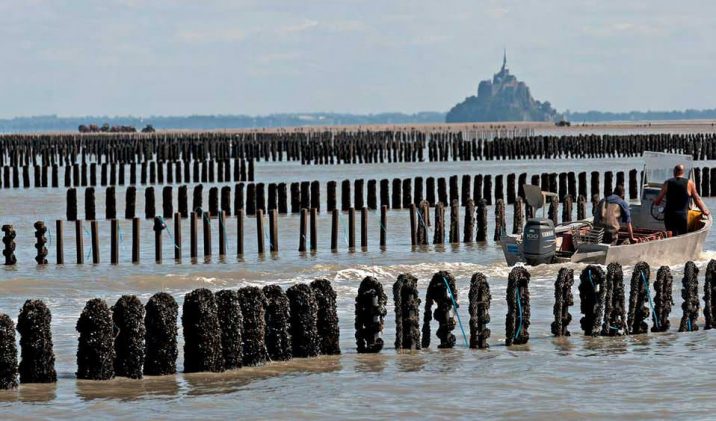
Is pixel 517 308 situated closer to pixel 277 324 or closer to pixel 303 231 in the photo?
pixel 277 324

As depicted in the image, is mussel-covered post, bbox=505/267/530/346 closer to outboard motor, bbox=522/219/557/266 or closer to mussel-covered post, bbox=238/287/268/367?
mussel-covered post, bbox=238/287/268/367

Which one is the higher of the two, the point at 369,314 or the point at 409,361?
the point at 369,314

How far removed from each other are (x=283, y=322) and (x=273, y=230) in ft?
45.5

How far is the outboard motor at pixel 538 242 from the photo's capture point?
78.1 ft

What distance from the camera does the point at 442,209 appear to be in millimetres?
31844

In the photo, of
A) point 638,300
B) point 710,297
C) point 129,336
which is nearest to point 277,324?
point 129,336

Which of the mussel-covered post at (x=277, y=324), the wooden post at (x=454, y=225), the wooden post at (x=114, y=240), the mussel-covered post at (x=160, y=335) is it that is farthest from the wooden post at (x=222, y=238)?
the mussel-covered post at (x=160, y=335)

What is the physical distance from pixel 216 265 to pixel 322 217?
41.4 feet

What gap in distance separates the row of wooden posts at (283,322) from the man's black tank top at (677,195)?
202 inches

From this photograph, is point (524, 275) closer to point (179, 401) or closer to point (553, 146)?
point (179, 401)

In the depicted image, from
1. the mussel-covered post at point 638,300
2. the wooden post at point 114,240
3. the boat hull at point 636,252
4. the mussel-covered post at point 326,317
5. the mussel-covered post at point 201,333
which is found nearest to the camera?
the mussel-covered post at point 201,333

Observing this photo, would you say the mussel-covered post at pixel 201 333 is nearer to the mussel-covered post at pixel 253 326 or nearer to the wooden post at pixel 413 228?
Answer: the mussel-covered post at pixel 253 326

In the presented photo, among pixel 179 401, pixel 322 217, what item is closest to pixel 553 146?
pixel 322 217

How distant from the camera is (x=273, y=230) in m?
30.5
